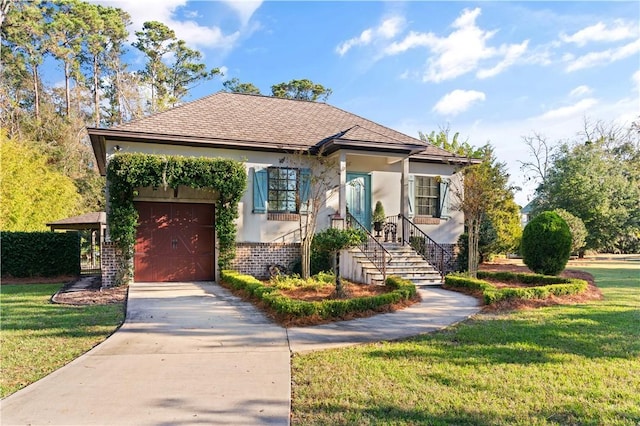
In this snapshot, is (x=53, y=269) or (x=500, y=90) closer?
(x=500, y=90)

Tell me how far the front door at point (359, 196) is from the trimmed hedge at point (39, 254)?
33.5 ft

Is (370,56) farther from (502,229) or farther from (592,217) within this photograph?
(592,217)

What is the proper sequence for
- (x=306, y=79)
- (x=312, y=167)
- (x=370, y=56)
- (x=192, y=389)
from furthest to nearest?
(x=306, y=79) < (x=312, y=167) < (x=370, y=56) < (x=192, y=389)

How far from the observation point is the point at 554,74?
404 inches

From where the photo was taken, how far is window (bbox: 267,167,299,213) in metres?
12.8

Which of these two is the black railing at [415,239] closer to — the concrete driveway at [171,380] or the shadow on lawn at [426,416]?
the concrete driveway at [171,380]

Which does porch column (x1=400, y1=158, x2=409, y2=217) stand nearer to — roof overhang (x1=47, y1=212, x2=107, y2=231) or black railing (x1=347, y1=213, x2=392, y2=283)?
black railing (x1=347, y1=213, x2=392, y2=283)

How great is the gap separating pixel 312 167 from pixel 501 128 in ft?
31.4

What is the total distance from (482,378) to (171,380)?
3.07 metres

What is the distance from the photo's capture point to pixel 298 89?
35.9 metres

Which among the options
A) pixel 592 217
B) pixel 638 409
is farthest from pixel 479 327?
pixel 592 217

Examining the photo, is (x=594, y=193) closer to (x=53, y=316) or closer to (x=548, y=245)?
(x=548, y=245)

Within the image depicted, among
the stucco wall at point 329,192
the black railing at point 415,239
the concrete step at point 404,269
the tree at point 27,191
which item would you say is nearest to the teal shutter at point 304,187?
the stucco wall at point 329,192

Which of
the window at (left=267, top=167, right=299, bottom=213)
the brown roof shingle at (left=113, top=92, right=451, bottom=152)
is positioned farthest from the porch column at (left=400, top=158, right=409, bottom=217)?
the window at (left=267, top=167, right=299, bottom=213)
